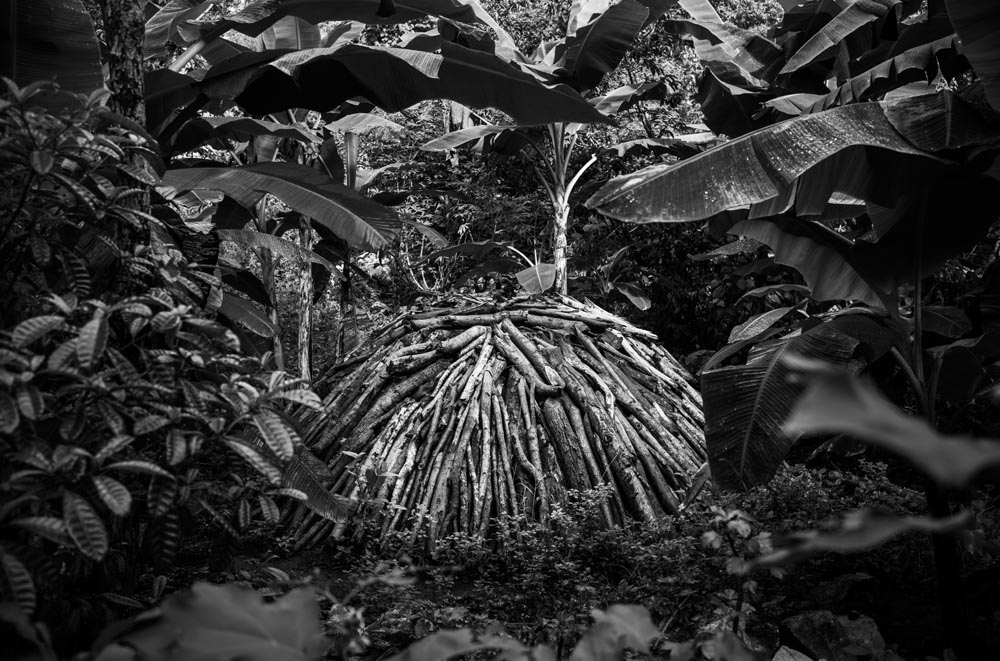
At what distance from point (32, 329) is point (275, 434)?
0.63 metres

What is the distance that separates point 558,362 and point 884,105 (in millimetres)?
2998

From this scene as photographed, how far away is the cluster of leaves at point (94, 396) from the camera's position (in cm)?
181

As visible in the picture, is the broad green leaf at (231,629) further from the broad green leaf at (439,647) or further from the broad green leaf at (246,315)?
the broad green leaf at (246,315)

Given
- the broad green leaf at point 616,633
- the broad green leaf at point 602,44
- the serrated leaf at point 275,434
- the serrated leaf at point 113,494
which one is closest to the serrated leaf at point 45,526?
the serrated leaf at point 113,494

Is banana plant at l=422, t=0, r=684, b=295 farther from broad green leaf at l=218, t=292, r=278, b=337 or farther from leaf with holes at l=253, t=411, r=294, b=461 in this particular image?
leaf with holes at l=253, t=411, r=294, b=461

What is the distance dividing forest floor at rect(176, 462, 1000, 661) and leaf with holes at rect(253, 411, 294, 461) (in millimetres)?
1249

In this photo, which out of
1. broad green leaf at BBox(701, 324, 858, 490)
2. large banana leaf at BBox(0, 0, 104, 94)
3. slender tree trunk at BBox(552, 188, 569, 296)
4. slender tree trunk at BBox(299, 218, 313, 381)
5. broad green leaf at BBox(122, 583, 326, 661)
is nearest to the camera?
broad green leaf at BBox(122, 583, 326, 661)

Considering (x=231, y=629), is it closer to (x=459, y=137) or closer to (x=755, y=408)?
(x=755, y=408)

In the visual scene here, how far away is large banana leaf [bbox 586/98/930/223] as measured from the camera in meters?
3.65

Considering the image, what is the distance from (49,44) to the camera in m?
4.09

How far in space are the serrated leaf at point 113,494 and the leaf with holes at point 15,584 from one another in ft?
0.79

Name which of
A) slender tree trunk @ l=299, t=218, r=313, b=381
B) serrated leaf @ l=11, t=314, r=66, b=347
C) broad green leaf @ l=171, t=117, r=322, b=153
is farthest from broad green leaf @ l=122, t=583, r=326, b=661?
slender tree trunk @ l=299, t=218, r=313, b=381

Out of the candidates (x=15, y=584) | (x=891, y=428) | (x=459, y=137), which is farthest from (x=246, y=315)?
(x=891, y=428)

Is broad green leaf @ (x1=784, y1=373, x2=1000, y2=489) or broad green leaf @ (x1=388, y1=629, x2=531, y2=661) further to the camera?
broad green leaf @ (x1=388, y1=629, x2=531, y2=661)
